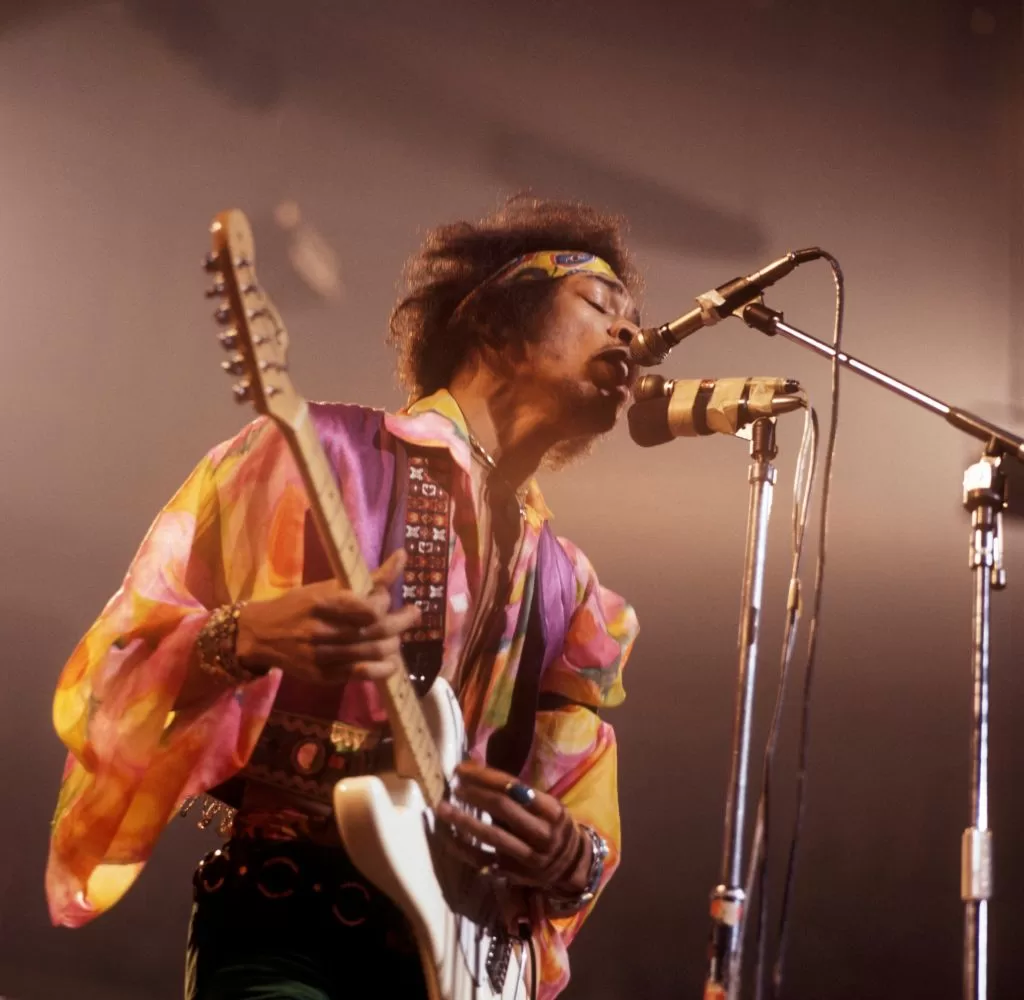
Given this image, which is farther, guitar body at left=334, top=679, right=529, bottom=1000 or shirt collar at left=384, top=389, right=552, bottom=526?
shirt collar at left=384, top=389, right=552, bottom=526

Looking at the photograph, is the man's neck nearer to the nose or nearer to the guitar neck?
the nose

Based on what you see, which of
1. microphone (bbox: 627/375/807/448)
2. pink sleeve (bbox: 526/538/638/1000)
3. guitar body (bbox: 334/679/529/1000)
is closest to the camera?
guitar body (bbox: 334/679/529/1000)

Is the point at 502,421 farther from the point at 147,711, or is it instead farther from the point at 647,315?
the point at 147,711

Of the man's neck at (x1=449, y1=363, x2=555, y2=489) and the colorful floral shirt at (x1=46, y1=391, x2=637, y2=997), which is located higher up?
the man's neck at (x1=449, y1=363, x2=555, y2=489)

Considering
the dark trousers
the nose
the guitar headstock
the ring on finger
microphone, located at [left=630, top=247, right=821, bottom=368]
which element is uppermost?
the nose

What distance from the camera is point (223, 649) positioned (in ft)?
4.95

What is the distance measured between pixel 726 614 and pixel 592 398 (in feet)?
1.46

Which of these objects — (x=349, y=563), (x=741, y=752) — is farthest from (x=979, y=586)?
(x=349, y=563)

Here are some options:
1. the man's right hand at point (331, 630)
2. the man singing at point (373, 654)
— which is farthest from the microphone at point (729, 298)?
the man's right hand at point (331, 630)

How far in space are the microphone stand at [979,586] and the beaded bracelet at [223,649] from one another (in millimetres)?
815

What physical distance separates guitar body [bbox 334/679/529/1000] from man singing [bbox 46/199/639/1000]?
0.05 metres

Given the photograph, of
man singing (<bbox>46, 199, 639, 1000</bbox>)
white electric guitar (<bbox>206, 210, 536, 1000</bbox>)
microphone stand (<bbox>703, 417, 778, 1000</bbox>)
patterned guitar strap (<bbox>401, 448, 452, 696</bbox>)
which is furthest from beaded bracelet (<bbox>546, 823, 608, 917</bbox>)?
patterned guitar strap (<bbox>401, 448, 452, 696</bbox>)

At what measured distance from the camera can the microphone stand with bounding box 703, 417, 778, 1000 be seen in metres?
1.43

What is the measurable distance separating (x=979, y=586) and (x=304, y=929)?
3.27ft
